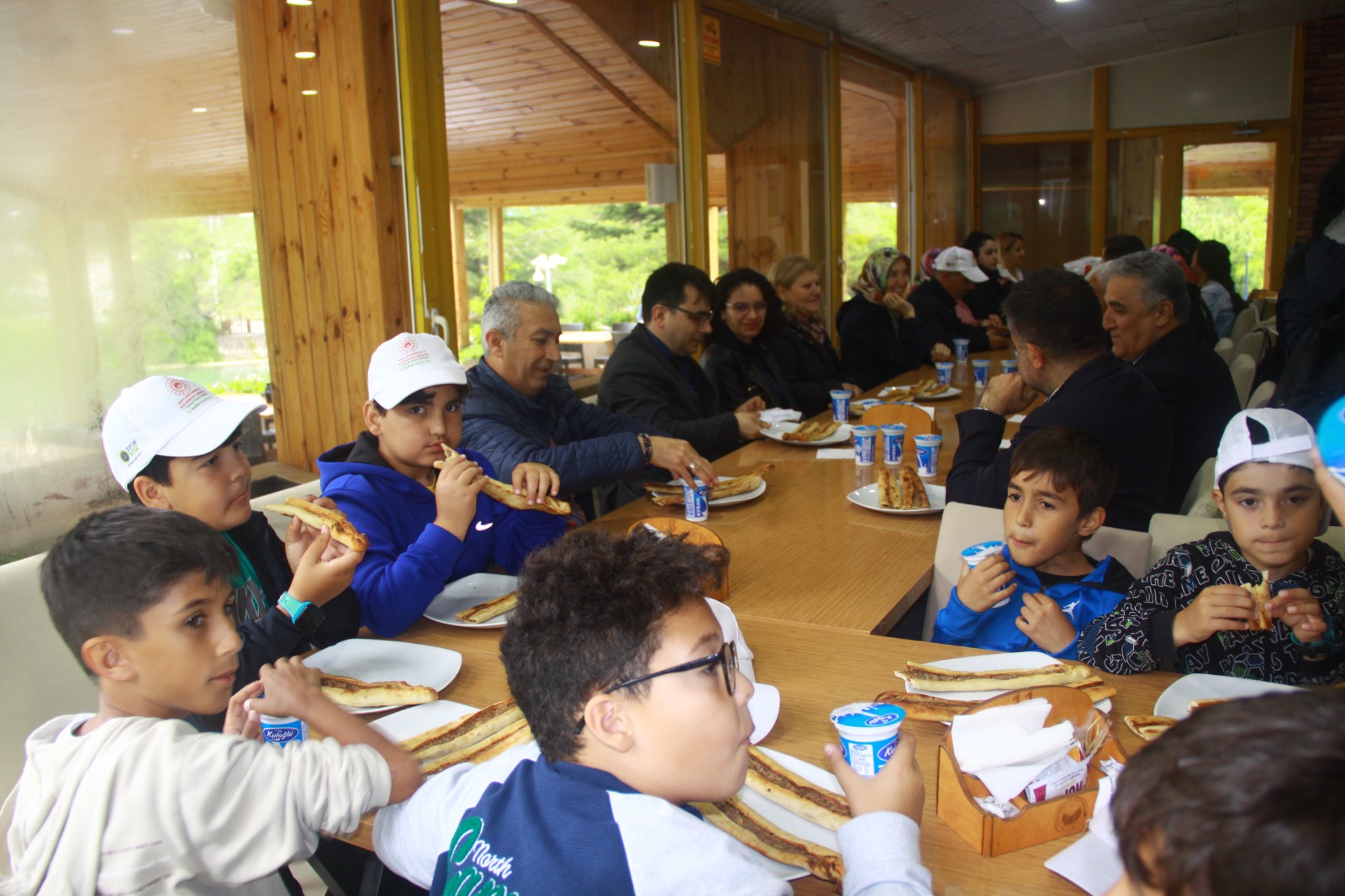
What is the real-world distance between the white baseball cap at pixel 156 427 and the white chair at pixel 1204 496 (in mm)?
2150

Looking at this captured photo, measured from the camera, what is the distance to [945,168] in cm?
1062

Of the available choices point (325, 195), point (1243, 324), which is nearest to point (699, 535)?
point (325, 195)

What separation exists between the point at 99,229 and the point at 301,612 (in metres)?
2.25

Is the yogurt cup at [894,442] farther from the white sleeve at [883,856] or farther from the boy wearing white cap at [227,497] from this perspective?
the white sleeve at [883,856]

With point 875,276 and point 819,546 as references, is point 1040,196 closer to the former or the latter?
point 875,276

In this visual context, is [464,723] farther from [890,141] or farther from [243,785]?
[890,141]

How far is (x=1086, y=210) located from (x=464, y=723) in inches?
440

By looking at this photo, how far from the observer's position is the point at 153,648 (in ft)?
4.46

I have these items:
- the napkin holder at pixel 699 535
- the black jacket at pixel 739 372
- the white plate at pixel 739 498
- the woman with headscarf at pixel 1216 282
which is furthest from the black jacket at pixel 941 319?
the napkin holder at pixel 699 535

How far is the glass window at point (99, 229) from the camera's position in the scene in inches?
119

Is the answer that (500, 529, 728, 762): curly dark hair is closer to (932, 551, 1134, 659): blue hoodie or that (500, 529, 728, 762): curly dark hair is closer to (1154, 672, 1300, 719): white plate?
(1154, 672, 1300, 719): white plate

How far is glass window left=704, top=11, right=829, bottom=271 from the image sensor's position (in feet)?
21.8

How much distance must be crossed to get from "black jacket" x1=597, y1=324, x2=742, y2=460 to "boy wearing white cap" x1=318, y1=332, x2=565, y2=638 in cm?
134

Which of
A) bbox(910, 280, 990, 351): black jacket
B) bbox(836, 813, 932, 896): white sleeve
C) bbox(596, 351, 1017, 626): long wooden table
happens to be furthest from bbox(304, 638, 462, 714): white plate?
bbox(910, 280, 990, 351): black jacket
